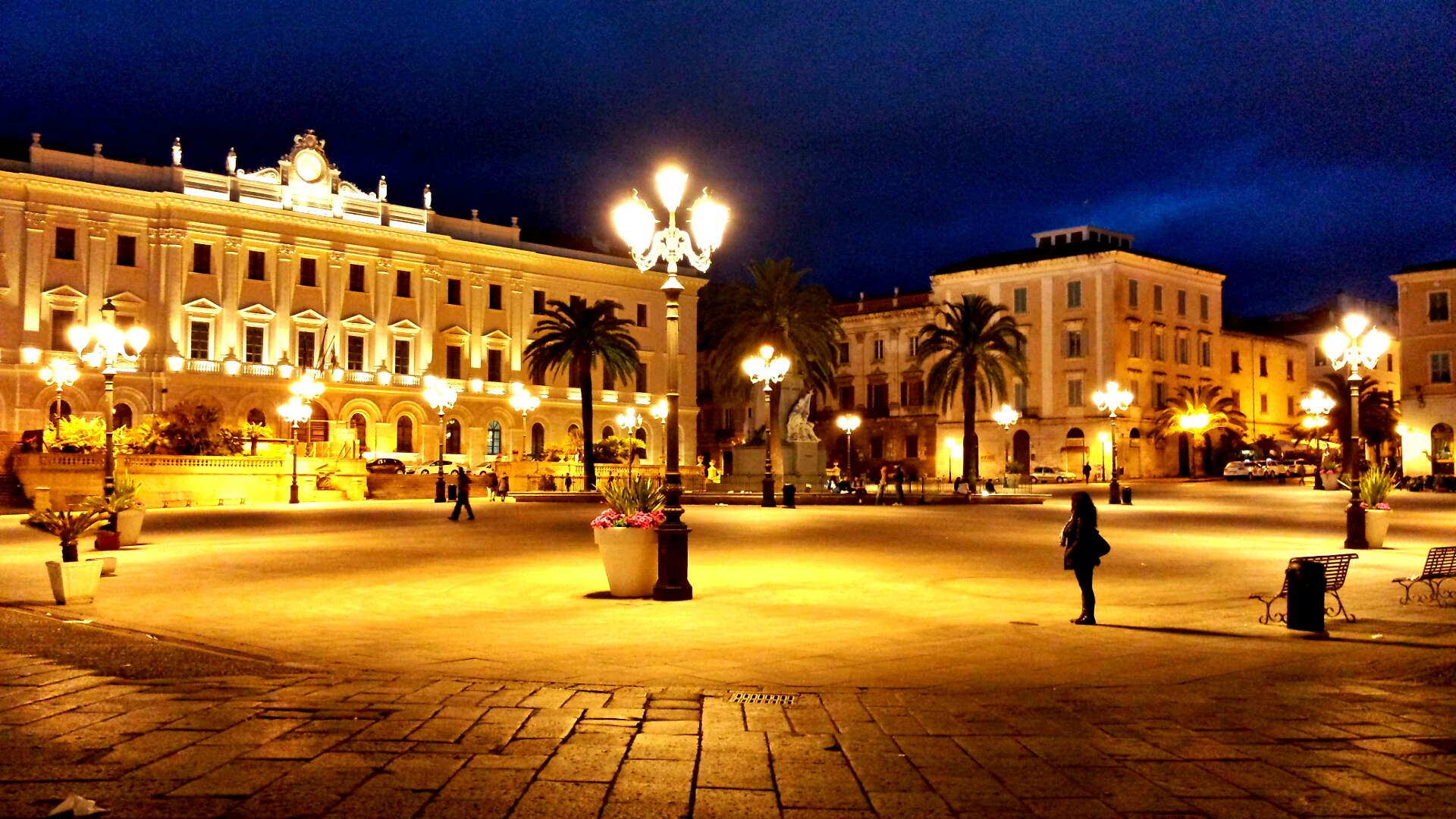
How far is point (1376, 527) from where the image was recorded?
20.6m

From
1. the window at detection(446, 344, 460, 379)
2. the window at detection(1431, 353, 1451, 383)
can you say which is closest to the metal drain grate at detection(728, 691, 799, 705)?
the window at detection(446, 344, 460, 379)

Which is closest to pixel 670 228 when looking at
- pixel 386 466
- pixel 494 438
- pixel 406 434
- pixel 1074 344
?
pixel 386 466

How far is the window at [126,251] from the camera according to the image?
55406 millimetres

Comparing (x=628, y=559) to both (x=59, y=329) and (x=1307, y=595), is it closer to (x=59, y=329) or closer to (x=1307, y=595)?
(x=1307, y=595)

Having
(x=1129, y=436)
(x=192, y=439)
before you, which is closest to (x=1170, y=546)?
(x=192, y=439)

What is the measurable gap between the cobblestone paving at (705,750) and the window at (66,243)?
176 feet

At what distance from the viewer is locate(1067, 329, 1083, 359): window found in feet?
228

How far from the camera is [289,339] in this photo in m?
60.2

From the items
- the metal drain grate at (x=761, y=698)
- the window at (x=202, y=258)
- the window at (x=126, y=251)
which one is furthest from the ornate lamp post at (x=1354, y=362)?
the window at (x=126, y=251)

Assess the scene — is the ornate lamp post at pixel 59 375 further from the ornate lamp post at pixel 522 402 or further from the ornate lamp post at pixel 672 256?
the ornate lamp post at pixel 672 256

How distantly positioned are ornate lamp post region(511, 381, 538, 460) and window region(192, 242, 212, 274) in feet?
55.0

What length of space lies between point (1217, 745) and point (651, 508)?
8.11 metres

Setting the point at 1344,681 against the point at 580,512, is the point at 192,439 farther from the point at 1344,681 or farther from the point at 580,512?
the point at 1344,681

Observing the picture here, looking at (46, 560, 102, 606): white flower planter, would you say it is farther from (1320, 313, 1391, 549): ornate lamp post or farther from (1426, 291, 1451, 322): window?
(1426, 291, 1451, 322): window
